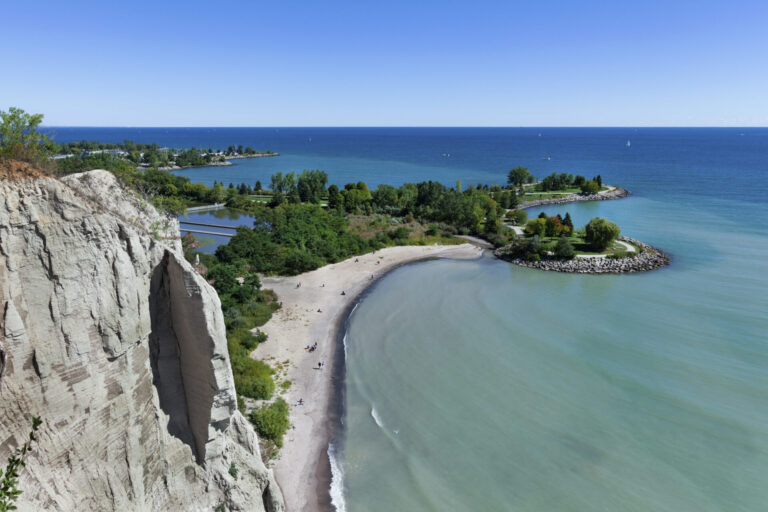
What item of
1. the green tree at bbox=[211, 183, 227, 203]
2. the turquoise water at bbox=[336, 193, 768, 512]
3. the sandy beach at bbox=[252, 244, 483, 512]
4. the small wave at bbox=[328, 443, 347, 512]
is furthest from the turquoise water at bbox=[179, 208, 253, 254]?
the small wave at bbox=[328, 443, 347, 512]

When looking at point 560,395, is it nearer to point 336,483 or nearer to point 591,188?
point 336,483

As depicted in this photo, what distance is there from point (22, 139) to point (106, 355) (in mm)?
5277

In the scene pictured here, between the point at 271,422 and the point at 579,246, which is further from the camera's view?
the point at 579,246

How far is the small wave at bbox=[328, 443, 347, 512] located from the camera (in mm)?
17812

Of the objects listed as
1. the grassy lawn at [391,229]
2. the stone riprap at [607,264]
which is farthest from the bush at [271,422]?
the grassy lawn at [391,229]

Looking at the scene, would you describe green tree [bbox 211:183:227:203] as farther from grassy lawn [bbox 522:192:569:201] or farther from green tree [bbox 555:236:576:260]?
green tree [bbox 555:236:576:260]

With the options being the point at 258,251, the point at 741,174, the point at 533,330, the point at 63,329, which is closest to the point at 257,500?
the point at 63,329

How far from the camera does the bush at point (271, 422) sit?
66.6 ft

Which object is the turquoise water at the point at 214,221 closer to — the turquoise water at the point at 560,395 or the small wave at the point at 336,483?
the turquoise water at the point at 560,395

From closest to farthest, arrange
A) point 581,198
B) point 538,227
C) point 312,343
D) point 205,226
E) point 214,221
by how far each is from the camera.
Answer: point 312,343, point 538,227, point 205,226, point 214,221, point 581,198

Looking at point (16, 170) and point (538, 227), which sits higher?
point (16, 170)

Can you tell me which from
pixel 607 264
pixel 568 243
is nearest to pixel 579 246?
pixel 568 243

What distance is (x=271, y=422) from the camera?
20609 millimetres

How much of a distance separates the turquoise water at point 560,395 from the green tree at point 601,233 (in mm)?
8318
